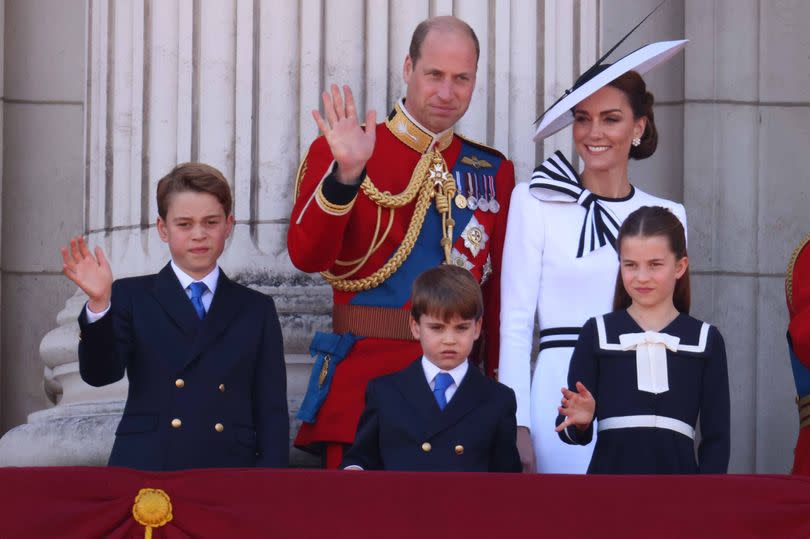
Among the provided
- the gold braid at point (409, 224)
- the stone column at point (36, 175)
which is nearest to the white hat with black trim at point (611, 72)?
the gold braid at point (409, 224)

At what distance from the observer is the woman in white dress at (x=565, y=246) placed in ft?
16.2

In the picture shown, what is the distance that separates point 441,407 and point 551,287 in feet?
2.08

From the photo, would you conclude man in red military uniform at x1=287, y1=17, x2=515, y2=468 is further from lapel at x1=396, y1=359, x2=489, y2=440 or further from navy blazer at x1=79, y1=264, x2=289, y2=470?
lapel at x1=396, y1=359, x2=489, y2=440

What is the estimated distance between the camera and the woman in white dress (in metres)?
4.94

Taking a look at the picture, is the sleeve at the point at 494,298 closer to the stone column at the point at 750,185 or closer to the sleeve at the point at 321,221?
the sleeve at the point at 321,221

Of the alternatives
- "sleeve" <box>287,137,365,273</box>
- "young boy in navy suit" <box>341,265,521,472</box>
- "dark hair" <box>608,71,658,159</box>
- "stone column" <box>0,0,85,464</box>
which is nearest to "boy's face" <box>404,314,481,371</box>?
"young boy in navy suit" <box>341,265,521,472</box>

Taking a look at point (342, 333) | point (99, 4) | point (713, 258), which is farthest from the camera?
point (713, 258)

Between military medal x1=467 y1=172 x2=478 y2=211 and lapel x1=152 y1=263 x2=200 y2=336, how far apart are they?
93 centimetres

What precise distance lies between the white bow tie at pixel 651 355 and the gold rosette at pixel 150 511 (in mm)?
1272

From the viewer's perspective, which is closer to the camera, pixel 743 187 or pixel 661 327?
pixel 661 327

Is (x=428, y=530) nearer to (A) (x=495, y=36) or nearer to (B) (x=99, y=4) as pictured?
(A) (x=495, y=36)

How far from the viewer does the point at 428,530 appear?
12.8ft

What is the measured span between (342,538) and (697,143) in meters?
3.88

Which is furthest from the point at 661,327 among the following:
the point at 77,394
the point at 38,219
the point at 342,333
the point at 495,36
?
the point at 38,219
